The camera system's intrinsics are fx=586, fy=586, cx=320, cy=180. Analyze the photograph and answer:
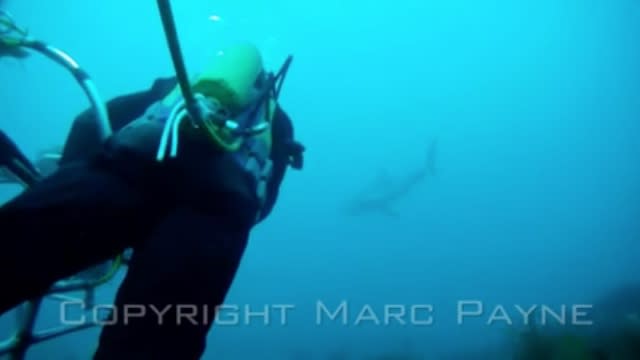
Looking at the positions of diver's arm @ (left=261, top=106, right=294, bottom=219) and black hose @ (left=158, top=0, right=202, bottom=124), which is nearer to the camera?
black hose @ (left=158, top=0, right=202, bottom=124)

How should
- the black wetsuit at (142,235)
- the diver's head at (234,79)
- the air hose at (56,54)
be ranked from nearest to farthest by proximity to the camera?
1. the black wetsuit at (142,235)
2. the air hose at (56,54)
3. the diver's head at (234,79)

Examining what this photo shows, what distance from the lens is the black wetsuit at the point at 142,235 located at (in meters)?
1.60

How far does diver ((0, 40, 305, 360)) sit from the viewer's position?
5.27ft

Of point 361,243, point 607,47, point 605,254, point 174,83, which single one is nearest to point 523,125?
point 607,47

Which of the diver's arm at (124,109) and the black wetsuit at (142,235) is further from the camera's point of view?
the diver's arm at (124,109)

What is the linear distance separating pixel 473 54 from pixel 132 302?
310 ft

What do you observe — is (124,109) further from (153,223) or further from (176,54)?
(176,54)

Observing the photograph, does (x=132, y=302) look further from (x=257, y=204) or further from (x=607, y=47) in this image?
(x=607, y=47)

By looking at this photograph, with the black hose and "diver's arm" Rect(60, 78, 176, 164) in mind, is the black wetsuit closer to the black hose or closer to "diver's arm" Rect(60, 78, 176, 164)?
the black hose

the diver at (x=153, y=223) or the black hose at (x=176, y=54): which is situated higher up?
the black hose at (x=176, y=54)

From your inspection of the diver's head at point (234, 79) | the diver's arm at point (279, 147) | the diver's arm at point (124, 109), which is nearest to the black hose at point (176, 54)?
the diver's head at point (234, 79)

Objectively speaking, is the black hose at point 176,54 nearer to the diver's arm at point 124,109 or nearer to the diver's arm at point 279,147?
the diver's arm at point 124,109

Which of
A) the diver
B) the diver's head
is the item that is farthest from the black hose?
the diver's head

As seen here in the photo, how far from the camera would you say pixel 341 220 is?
2489 inches
